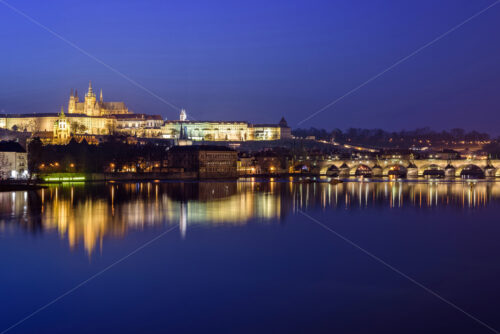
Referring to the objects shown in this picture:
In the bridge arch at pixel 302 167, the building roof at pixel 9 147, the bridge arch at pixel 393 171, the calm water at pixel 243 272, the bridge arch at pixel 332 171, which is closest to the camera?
the calm water at pixel 243 272

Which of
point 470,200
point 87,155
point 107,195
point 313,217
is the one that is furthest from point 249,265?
point 87,155

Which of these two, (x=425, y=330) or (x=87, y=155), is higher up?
(x=87, y=155)

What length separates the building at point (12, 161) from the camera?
46.8 meters

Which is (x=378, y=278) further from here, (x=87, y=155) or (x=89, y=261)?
(x=87, y=155)

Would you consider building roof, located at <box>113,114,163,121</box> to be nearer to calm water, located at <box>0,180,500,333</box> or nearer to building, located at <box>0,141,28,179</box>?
building, located at <box>0,141,28,179</box>

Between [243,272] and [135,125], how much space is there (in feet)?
449

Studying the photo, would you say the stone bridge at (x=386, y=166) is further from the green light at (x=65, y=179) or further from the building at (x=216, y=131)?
the building at (x=216, y=131)

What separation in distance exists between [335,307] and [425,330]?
172 centimetres

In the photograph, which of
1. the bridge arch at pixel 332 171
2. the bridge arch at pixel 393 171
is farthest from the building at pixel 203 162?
the bridge arch at pixel 393 171

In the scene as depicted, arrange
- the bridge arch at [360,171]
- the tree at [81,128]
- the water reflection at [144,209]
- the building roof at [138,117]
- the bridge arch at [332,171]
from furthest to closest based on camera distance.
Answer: the building roof at [138,117]
the tree at [81,128]
the bridge arch at [360,171]
the bridge arch at [332,171]
the water reflection at [144,209]

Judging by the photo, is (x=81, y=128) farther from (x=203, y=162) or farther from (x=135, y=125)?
(x=203, y=162)

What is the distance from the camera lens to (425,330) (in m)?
9.34

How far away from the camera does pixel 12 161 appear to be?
48250mm

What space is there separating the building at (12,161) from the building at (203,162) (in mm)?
20894
